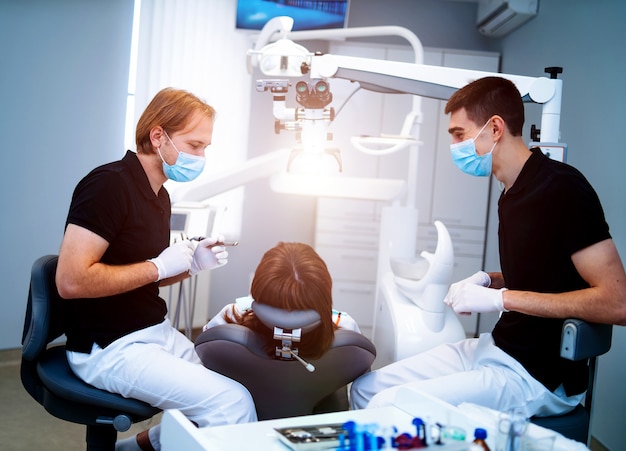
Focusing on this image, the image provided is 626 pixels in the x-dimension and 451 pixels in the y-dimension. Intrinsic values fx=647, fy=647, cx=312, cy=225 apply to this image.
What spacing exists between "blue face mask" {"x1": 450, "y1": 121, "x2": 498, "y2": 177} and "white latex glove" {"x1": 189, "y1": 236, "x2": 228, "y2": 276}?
2.53ft

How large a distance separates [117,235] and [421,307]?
1248 millimetres

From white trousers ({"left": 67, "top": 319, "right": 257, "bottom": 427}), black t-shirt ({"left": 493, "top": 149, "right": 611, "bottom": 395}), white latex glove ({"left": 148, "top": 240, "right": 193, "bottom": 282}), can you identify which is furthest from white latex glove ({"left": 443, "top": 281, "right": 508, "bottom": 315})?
white latex glove ({"left": 148, "top": 240, "right": 193, "bottom": 282})

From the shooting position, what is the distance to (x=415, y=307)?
2.55 metres

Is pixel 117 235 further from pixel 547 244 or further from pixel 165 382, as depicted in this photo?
pixel 547 244

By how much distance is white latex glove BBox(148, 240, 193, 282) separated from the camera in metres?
1.77

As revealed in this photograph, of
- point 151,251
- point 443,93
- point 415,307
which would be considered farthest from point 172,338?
point 443,93

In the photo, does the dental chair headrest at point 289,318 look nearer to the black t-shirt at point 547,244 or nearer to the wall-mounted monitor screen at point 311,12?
the black t-shirt at point 547,244

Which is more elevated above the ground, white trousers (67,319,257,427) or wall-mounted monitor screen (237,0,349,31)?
wall-mounted monitor screen (237,0,349,31)

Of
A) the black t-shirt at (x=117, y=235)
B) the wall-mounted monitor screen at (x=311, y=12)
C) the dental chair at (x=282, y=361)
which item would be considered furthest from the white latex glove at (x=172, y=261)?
the wall-mounted monitor screen at (x=311, y=12)

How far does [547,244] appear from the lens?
5.65 ft

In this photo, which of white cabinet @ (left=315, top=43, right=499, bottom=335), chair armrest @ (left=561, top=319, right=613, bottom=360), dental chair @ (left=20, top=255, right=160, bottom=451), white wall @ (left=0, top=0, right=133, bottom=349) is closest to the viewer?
chair armrest @ (left=561, top=319, right=613, bottom=360)

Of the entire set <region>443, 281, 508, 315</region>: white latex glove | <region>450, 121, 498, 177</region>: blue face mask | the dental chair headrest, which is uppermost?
<region>450, 121, 498, 177</region>: blue face mask

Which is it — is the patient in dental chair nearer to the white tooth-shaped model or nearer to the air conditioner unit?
the white tooth-shaped model

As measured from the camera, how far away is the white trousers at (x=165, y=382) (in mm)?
1674
